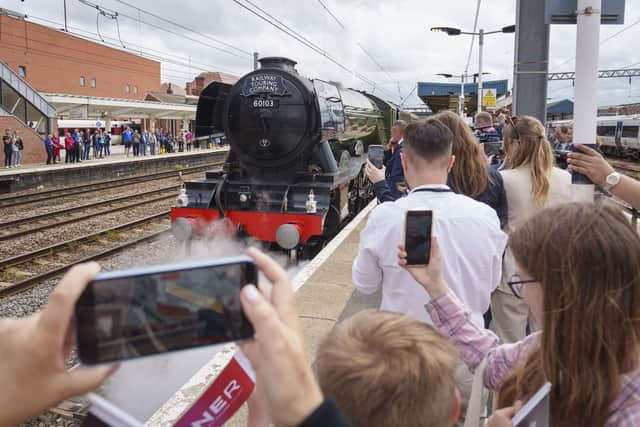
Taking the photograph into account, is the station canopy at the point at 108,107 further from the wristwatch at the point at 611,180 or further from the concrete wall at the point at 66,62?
the wristwatch at the point at 611,180

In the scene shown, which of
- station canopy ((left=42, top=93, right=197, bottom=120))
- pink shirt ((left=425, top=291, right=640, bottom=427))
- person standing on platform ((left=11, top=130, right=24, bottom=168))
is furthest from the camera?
station canopy ((left=42, top=93, right=197, bottom=120))

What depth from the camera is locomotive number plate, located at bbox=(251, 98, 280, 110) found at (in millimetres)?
8203

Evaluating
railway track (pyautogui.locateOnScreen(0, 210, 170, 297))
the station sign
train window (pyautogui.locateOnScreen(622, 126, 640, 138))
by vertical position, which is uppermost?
train window (pyautogui.locateOnScreen(622, 126, 640, 138))

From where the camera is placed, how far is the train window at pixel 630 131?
99.6ft

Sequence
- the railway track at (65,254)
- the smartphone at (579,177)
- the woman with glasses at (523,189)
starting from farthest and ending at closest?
1. the railway track at (65,254)
2. the woman with glasses at (523,189)
3. the smartphone at (579,177)

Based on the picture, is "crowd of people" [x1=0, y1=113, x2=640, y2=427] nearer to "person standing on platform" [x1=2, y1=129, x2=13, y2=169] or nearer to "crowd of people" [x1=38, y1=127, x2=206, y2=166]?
"crowd of people" [x1=38, y1=127, x2=206, y2=166]

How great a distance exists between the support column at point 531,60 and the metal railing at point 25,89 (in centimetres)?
2471

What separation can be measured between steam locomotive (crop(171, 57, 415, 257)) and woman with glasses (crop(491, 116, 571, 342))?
410cm

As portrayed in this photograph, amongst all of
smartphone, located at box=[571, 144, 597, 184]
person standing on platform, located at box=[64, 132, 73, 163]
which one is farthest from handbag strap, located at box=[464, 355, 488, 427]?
person standing on platform, located at box=[64, 132, 73, 163]

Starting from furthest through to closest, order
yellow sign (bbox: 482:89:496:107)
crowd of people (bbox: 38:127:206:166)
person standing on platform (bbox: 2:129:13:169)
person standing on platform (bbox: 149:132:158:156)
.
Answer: person standing on platform (bbox: 149:132:158:156) < crowd of people (bbox: 38:127:206:166) < person standing on platform (bbox: 2:129:13:169) < yellow sign (bbox: 482:89:496:107)

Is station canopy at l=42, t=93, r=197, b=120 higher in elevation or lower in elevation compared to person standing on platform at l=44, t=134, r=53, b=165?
higher

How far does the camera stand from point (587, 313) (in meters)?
1.43

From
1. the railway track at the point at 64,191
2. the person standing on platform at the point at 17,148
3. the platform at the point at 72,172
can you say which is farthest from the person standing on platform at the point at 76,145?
the railway track at the point at 64,191

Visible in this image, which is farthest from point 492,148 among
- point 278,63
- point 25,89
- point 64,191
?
point 25,89
